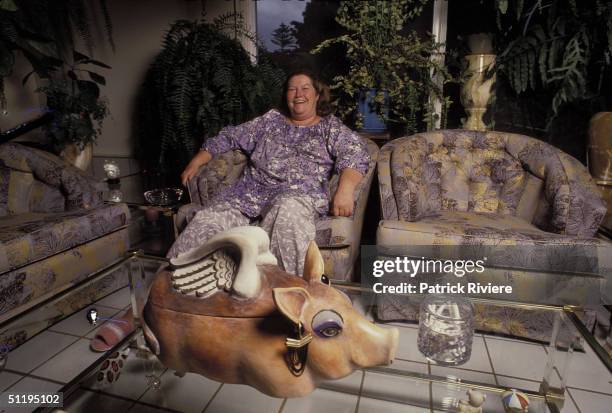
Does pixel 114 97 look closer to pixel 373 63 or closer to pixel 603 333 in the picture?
pixel 373 63

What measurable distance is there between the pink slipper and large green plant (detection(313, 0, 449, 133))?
5.79ft

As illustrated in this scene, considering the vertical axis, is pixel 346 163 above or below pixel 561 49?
below

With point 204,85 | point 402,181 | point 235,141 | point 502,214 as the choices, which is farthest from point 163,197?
point 502,214

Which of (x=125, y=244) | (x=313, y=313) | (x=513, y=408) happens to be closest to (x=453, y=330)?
(x=513, y=408)

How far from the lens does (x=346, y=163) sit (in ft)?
5.99

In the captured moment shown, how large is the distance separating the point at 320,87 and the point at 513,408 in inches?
62.9

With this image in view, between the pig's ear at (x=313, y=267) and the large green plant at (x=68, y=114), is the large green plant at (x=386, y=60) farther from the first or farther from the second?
the pig's ear at (x=313, y=267)

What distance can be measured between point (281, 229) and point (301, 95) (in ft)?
2.42

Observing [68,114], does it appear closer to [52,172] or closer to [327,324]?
[52,172]

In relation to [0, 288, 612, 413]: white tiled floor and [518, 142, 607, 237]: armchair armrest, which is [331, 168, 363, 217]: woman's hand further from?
[518, 142, 607, 237]: armchair armrest

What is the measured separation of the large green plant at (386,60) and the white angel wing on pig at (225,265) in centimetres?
182

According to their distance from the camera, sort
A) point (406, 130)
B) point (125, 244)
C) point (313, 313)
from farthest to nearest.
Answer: point (406, 130), point (125, 244), point (313, 313)

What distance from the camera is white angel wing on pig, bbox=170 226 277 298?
694 mm

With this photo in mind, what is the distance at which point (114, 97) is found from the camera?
317cm
